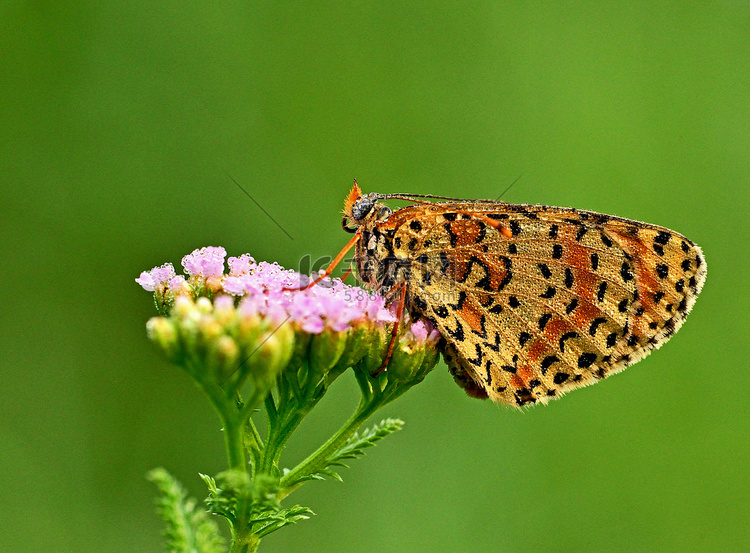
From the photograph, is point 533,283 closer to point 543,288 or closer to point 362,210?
point 543,288

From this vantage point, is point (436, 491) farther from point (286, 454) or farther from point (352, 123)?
point (352, 123)

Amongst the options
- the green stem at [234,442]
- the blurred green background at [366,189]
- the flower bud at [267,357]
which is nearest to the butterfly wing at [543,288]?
the flower bud at [267,357]

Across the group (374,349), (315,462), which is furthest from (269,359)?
(374,349)

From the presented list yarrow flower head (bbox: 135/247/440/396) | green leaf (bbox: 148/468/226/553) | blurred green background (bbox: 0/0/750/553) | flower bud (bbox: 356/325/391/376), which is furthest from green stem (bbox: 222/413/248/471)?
blurred green background (bbox: 0/0/750/553)

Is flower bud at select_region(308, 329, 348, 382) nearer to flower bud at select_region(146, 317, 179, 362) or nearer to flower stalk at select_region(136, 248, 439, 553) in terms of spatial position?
flower stalk at select_region(136, 248, 439, 553)

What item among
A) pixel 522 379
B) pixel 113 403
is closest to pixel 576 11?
pixel 522 379

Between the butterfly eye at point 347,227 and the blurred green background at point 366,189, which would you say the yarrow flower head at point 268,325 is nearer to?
the butterfly eye at point 347,227
